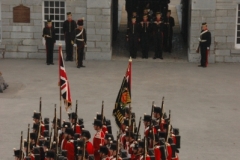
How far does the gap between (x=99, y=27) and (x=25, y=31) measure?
8.90 feet

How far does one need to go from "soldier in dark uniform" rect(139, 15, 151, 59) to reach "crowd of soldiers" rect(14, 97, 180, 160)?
1225cm

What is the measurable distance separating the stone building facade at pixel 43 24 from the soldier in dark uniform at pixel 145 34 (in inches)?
49.2

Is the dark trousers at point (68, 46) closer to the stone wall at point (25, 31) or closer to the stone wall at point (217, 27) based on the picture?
the stone wall at point (25, 31)

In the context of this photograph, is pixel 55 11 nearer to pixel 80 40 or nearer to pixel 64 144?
pixel 80 40

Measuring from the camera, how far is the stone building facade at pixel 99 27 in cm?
2534

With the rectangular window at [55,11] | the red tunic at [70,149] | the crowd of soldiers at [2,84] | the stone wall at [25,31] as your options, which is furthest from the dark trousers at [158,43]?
the red tunic at [70,149]

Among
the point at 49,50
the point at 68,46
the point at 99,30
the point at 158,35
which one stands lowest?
the point at 49,50

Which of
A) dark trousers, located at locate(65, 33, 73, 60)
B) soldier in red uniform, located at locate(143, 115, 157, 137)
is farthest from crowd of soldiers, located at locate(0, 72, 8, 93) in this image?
soldier in red uniform, located at locate(143, 115, 157, 137)

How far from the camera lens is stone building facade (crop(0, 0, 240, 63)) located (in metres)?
25.3

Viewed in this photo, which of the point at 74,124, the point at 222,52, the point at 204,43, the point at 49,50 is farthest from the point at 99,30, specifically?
the point at 74,124

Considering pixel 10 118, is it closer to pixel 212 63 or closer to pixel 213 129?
pixel 213 129

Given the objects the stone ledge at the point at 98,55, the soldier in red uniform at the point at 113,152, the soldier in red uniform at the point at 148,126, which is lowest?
the soldier in red uniform at the point at 113,152

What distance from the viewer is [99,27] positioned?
25594 mm

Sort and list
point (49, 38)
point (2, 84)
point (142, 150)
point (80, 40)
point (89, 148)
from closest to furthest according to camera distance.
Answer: point (142, 150)
point (89, 148)
point (2, 84)
point (80, 40)
point (49, 38)
